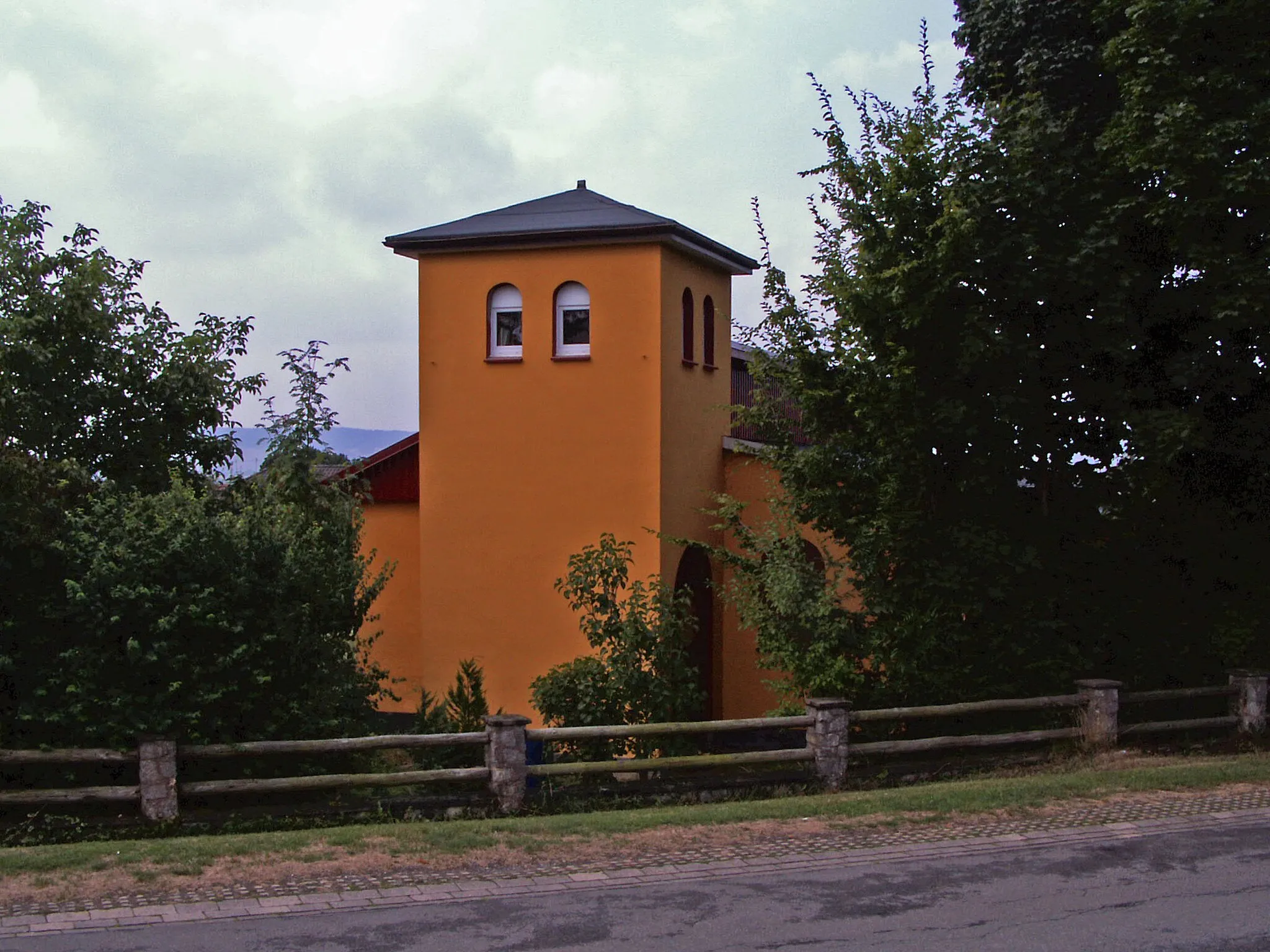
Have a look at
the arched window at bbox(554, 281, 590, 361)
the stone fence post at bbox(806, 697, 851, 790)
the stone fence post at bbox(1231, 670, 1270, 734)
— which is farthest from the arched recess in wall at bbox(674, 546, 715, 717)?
the stone fence post at bbox(806, 697, 851, 790)

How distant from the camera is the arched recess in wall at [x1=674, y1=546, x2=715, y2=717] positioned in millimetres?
24641

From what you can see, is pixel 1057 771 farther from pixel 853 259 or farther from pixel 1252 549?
pixel 853 259

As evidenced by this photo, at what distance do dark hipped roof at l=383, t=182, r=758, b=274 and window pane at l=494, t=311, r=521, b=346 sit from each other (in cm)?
117

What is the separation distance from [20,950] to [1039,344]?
521 inches

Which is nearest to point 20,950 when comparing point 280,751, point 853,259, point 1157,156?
point 280,751

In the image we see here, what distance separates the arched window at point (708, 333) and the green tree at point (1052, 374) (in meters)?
7.78

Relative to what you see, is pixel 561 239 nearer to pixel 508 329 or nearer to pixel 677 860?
pixel 508 329

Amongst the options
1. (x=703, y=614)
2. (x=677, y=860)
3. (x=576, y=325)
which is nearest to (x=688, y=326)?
(x=576, y=325)

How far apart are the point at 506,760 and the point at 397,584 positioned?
45.0 ft

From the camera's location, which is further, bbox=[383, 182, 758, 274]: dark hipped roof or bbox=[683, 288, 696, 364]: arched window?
bbox=[683, 288, 696, 364]: arched window

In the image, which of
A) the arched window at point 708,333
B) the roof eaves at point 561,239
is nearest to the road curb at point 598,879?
the roof eaves at point 561,239

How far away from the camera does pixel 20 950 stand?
795 centimetres

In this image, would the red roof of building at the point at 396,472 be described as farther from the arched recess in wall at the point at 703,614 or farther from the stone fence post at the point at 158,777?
the stone fence post at the point at 158,777

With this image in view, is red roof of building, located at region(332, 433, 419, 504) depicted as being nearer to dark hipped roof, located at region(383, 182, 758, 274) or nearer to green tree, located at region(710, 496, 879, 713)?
dark hipped roof, located at region(383, 182, 758, 274)
